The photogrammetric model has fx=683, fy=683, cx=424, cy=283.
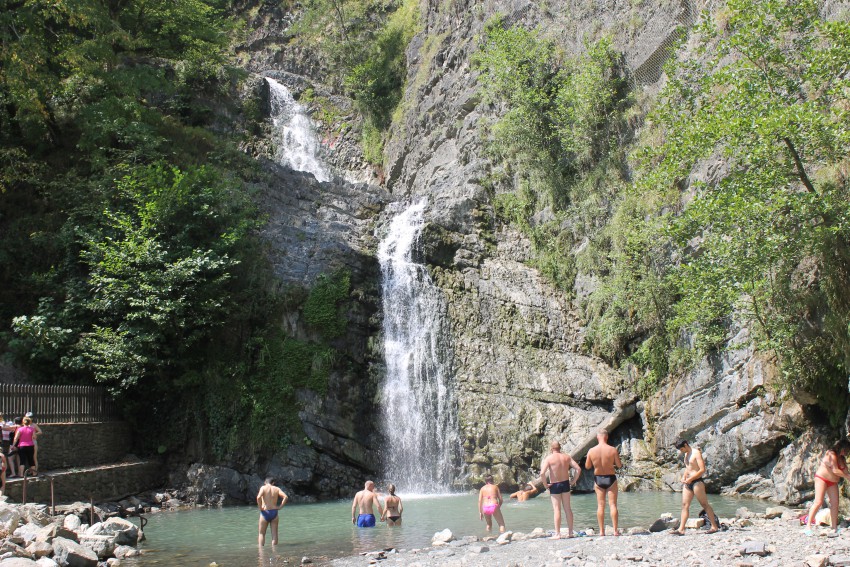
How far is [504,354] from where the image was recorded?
20984 millimetres

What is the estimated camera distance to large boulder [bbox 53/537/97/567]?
8797 millimetres

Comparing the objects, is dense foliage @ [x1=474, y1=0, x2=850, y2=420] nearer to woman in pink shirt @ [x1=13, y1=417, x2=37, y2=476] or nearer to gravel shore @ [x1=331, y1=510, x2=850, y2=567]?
gravel shore @ [x1=331, y1=510, x2=850, y2=567]

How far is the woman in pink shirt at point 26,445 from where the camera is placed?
537 inches

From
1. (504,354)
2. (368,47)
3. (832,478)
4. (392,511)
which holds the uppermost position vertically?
(368,47)

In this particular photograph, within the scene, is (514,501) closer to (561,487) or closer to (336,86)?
(561,487)

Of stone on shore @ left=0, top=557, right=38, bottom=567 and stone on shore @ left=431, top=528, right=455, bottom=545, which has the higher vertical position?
stone on shore @ left=0, top=557, right=38, bottom=567

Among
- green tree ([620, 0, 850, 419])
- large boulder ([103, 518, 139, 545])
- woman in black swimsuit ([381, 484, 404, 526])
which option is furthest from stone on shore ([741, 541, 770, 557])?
large boulder ([103, 518, 139, 545])

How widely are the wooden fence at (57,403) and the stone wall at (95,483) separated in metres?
1.71

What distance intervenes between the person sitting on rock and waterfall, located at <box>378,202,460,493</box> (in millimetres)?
2215

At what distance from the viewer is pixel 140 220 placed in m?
21.7

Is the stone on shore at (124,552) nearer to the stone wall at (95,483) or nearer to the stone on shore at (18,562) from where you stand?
the stone on shore at (18,562)

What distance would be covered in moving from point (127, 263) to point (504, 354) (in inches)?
446

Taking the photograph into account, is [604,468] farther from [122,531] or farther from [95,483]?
[95,483]

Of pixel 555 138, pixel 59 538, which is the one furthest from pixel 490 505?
pixel 555 138
